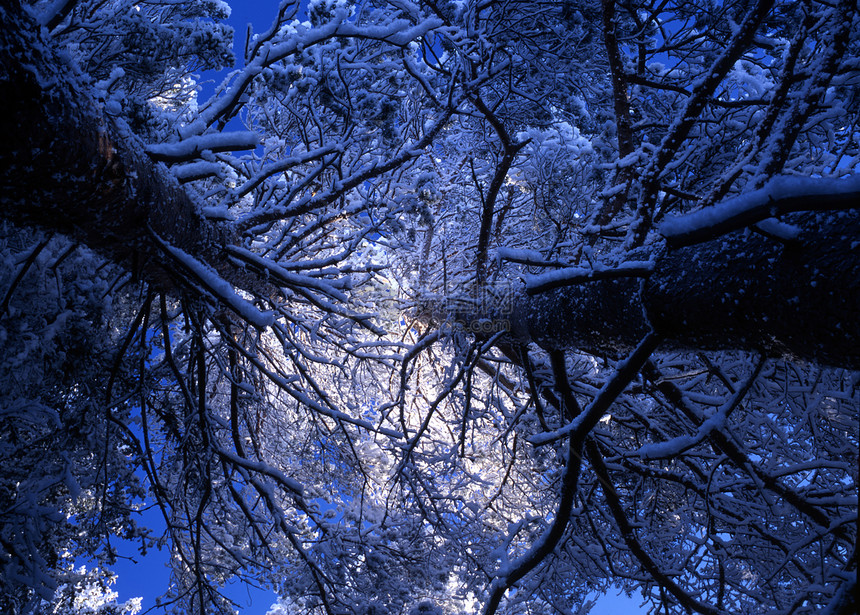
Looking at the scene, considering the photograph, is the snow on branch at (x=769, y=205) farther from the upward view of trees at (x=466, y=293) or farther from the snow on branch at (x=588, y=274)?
the snow on branch at (x=588, y=274)

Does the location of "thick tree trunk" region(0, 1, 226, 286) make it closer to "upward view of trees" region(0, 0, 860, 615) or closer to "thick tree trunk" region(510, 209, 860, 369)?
"upward view of trees" region(0, 0, 860, 615)

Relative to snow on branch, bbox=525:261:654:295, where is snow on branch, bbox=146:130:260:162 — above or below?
below

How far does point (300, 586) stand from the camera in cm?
542

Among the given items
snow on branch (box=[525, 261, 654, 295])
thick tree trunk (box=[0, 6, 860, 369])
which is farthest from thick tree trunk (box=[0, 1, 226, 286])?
snow on branch (box=[525, 261, 654, 295])

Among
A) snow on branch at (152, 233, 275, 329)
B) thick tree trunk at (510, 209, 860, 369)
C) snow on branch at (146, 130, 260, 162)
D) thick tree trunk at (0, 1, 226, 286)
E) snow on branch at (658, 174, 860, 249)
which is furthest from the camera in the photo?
snow on branch at (146, 130, 260, 162)

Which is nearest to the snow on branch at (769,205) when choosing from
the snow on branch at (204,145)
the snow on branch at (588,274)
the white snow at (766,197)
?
the white snow at (766,197)

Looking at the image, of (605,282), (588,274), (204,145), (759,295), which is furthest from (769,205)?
(204,145)

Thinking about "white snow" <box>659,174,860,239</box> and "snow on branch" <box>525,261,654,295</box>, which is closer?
"white snow" <box>659,174,860,239</box>

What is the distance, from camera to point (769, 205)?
1011 millimetres

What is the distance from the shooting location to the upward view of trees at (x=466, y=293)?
1.49 metres

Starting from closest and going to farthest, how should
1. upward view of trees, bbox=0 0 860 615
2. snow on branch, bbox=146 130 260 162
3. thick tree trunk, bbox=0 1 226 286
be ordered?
thick tree trunk, bbox=0 1 226 286 < upward view of trees, bbox=0 0 860 615 < snow on branch, bbox=146 130 260 162

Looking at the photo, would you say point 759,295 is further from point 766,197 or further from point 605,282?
point 605,282

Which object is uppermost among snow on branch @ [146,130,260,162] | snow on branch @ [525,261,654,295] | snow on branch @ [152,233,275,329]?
snow on branch @ [525,261,654,295]

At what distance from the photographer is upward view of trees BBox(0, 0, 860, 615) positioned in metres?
1.49
